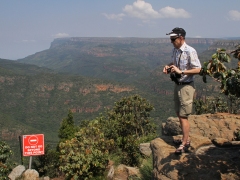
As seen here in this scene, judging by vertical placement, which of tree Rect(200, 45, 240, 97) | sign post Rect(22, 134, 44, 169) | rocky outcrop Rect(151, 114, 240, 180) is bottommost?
sign post Rect(22, 134, 44, 169)

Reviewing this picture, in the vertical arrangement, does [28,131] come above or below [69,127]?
below

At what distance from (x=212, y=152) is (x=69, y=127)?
27.1 meters

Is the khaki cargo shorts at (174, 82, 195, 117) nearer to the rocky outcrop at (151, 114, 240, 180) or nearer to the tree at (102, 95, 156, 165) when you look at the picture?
the rocky outcrop at (151, 114, 240, 180)

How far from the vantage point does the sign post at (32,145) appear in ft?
47.7

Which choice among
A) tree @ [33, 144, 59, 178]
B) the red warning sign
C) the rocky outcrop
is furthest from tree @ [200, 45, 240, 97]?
tree @ [33, 144, 59, 178]

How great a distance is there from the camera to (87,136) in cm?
1462

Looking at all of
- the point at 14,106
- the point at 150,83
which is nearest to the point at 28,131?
the point at 14,106

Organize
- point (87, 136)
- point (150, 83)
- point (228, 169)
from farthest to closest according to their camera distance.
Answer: point (150, 83)
point (87, 136)
point (228, 169)

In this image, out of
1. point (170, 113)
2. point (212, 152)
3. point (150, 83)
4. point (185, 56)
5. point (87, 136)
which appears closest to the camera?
point (185, 56)

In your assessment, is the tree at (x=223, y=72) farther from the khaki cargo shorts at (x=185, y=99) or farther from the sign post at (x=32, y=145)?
the sign post at (x=32, y=145)

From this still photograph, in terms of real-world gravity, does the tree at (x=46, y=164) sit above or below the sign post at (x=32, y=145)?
below

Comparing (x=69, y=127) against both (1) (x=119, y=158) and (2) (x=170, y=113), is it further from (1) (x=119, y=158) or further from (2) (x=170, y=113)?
(2) (x=170, y=113)

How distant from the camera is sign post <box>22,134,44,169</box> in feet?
47.7

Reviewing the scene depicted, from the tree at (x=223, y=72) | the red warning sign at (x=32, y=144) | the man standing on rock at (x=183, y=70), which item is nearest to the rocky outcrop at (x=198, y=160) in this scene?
A: the man standing on rock at (x=183, y=70)
